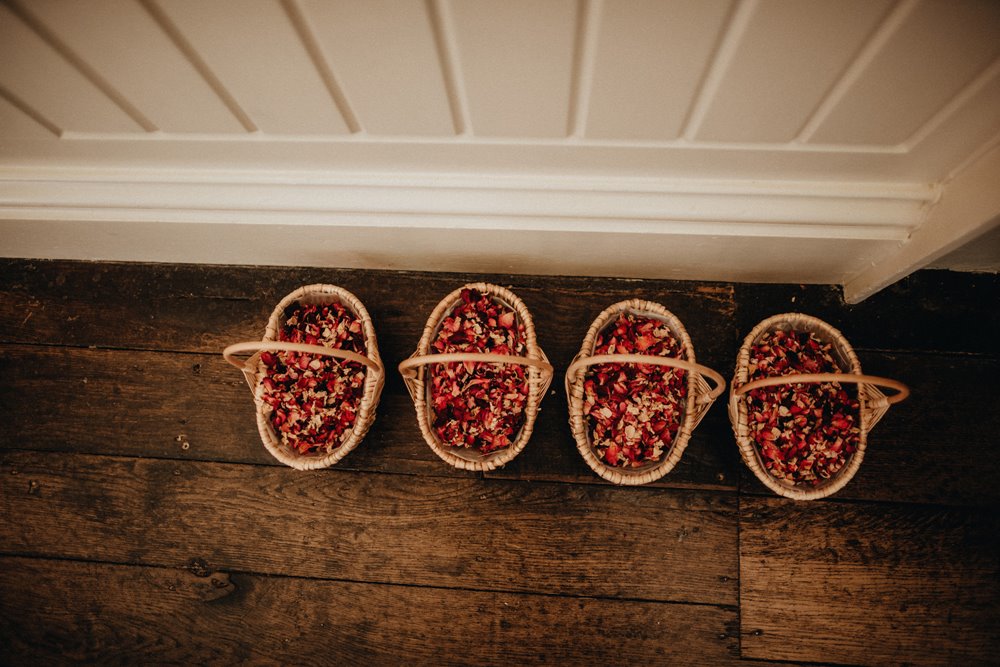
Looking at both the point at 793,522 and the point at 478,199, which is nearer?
the point at 478,199

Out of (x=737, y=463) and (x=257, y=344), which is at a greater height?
(x=257, y=344)

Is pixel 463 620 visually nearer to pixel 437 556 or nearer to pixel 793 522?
pixel 437 556

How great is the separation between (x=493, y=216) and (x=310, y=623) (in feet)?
3.89

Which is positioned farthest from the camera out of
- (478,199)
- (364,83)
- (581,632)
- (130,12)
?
(581,632)

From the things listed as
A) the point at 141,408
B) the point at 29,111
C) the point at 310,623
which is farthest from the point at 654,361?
the point at 141,408

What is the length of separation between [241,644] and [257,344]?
95cm

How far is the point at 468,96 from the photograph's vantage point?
0.96m

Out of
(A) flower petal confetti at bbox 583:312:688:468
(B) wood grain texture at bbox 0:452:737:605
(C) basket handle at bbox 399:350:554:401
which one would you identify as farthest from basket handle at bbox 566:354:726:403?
(B) wood grain texture at bbox 0:452:737:605

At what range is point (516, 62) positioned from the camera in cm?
88

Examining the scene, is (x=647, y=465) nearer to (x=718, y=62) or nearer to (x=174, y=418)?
(x=718, y=62)

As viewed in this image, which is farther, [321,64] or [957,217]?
[957,217]

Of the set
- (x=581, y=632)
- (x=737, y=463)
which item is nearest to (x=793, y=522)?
(x=737, y=463)

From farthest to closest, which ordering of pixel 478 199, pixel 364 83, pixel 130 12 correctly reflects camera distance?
1. pixel 478 199
2. pixel 364 83
3. pixel 130 12

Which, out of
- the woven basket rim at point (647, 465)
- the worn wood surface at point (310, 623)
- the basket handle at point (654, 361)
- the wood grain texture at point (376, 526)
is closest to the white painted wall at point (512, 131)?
the woven basket rim at point (647, 465)
